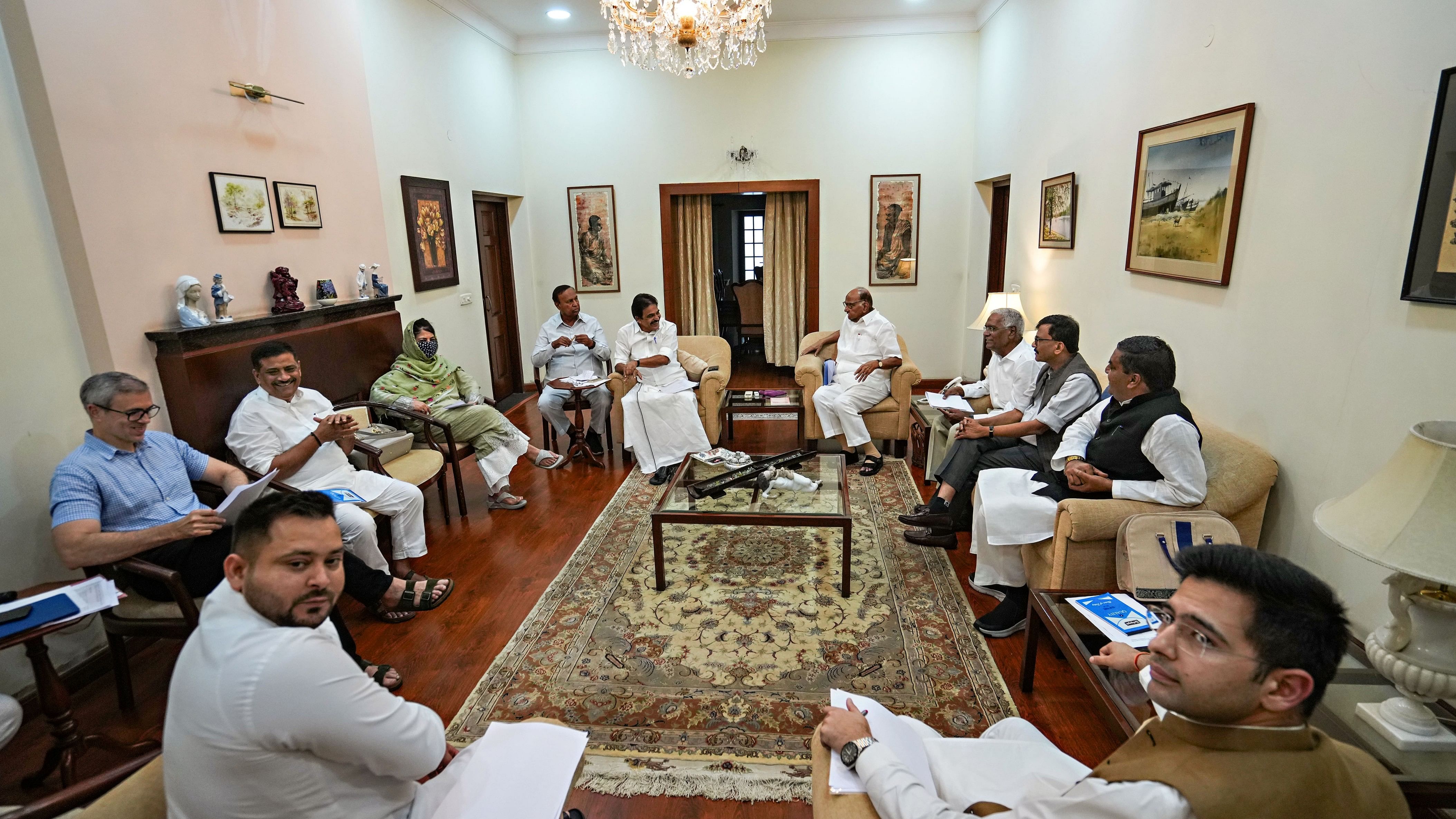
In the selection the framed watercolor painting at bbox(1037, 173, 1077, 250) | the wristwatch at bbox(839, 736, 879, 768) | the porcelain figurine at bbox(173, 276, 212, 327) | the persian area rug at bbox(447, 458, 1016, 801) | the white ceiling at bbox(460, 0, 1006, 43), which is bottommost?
the persian area rug at bbox(447, 458, 1016, 801)

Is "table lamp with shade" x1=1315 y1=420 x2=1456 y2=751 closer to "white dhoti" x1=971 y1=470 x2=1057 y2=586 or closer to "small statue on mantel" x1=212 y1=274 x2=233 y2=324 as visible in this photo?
"white dhoti" x1=971 y1=470 x2=1057 y2=586

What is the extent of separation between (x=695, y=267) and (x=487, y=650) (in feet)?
18.7

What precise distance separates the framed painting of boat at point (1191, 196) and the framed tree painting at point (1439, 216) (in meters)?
0.91

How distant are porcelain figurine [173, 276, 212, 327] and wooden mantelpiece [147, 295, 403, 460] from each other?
4cm

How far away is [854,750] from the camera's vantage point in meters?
1.45

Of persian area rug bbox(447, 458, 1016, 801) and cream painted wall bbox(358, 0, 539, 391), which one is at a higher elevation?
cream painted wall bbox(358, 0, 539, 391)

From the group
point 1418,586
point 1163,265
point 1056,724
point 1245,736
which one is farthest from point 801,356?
point 1245,736

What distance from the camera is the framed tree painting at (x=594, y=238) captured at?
7199mm

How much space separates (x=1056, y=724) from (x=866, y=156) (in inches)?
230

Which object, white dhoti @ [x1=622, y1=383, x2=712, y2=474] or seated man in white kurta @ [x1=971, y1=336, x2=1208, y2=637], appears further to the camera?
white dhoti @ [x1=622, y1=383, x2=712, y2=474]

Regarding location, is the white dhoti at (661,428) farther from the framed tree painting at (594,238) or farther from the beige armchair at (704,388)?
the framed tree painting at (594,238)

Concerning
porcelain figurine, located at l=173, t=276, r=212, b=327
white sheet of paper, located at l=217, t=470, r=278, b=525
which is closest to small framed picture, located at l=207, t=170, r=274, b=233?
porcelain figurine, located at l=173, t=276, r=212, b=327

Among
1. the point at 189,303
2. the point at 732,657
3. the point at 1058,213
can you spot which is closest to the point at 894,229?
the point at 1058,213

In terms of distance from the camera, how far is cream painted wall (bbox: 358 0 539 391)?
4.90 meters
